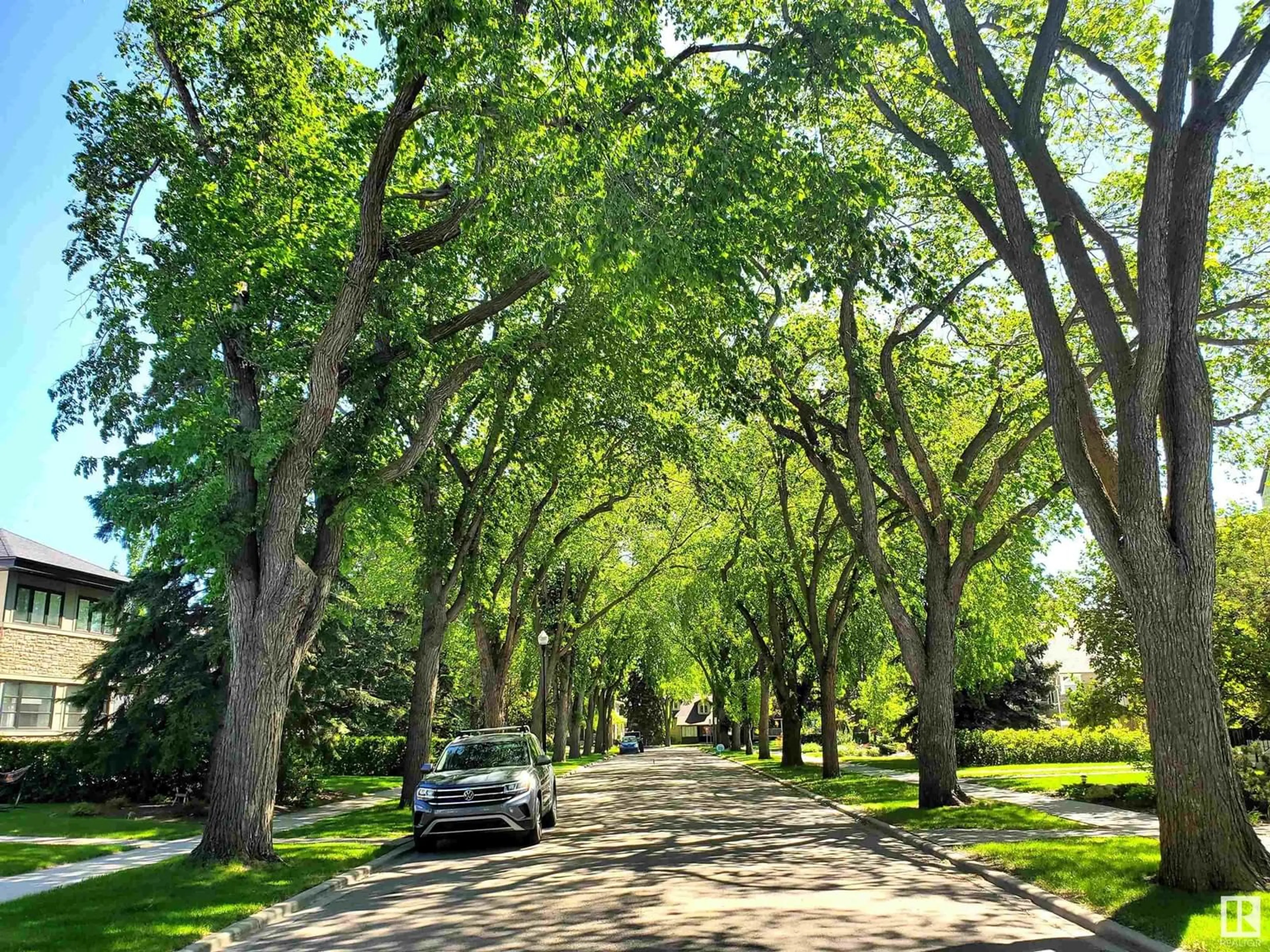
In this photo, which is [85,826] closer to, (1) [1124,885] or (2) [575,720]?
(1) [1124,885]

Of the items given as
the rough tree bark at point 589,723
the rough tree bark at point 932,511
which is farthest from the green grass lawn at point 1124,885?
A: the rough tree bark at point 589,723

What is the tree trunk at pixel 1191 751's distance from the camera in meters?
8.04

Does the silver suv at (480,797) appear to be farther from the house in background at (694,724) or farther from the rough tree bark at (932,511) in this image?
the house in background at (694,724)

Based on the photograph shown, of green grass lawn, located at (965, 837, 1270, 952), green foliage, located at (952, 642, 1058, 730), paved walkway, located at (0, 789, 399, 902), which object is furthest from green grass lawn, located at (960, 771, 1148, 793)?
paved walkway, located at (0, 789, 399, 902)

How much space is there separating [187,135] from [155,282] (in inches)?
86.4

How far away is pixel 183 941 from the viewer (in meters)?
7.68

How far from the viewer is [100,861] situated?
41.3ft

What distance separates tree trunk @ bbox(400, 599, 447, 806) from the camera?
19.1 metres

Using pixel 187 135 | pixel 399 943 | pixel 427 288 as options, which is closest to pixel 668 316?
pixel 427 288

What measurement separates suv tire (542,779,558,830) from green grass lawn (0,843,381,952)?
4.52m

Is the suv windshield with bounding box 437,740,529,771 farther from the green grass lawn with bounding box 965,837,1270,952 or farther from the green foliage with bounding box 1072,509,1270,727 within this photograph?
the green foliage with bounding box 1072,509,1270,727

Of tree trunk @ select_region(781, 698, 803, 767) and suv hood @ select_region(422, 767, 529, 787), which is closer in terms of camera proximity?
suv hood @ select_region(422, 767, 529, 787)
